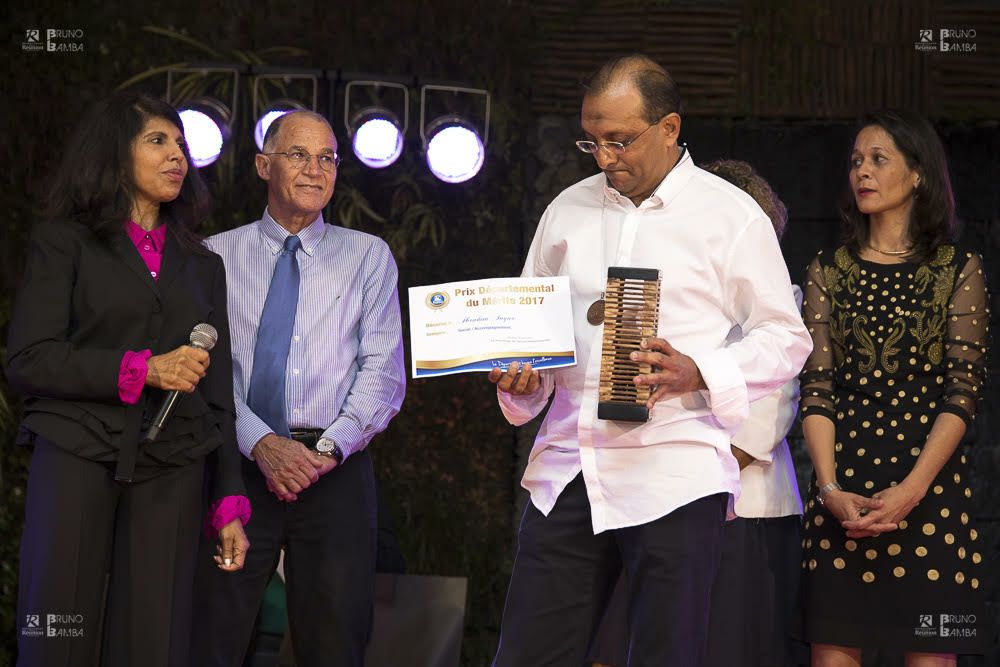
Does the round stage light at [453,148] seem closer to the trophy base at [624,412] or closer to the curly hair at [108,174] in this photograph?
the curly hair at [108,174]

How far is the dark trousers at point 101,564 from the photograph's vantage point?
2.73 m

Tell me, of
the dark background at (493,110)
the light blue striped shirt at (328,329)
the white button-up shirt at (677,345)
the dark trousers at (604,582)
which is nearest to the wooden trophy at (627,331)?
the white button-up shirt at (677,345)

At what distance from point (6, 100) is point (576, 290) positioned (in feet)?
11.0

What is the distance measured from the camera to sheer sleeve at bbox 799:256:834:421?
348 centimetres

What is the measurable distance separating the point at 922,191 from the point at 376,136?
216cm

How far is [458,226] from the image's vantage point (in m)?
5.14

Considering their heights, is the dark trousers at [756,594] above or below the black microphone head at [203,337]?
below

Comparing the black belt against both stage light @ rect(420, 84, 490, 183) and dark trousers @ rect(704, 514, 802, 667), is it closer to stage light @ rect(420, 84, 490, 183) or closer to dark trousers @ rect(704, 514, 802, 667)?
dark trousers @ rect(704, 514, 802, 667)

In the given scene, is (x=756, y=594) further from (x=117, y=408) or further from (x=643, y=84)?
(x=117, y=408)

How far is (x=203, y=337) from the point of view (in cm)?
284

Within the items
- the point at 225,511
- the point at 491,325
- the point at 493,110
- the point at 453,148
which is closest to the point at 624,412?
the point at 491,325

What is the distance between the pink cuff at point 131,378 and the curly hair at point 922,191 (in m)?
2.08

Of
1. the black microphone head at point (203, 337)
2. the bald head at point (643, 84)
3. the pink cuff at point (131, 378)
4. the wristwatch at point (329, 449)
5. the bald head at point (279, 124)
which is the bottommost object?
the wristwatch at point (329, 449)

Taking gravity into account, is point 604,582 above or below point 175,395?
below
